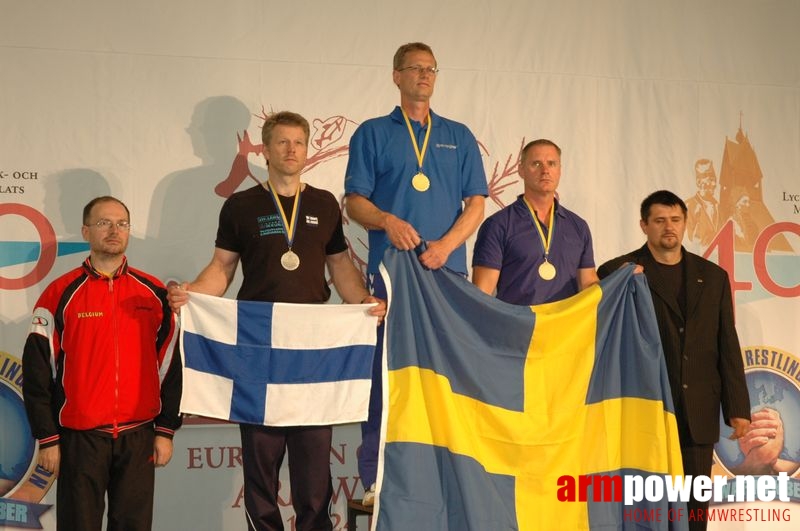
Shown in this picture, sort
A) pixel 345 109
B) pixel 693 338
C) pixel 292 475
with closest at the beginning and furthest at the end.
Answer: pixel 292 475
pixel 693 338
pixel 345 109

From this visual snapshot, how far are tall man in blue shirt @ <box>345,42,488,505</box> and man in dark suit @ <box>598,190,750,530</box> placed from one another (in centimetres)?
A: 85

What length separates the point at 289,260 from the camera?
3.55 meters

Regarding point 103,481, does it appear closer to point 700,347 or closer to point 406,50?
point 406,50

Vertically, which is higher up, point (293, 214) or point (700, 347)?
point (293, 214)

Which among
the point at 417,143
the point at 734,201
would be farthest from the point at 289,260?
the point at 734,201

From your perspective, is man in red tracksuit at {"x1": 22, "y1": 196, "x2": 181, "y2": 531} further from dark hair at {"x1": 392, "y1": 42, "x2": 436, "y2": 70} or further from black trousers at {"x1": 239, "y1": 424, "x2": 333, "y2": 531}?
dark hair at {"x1": 392, "y1": 42, "x2": 436, "y2": 70}

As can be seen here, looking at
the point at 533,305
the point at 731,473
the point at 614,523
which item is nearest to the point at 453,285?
the point at 533,305

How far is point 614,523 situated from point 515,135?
7.35 ft

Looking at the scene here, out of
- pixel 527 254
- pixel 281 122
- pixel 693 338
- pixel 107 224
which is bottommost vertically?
pixel 693 338

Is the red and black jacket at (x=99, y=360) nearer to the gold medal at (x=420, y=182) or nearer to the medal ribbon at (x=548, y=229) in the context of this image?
the gold medal at (x=420, y=182)

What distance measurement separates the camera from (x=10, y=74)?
4.36 metres

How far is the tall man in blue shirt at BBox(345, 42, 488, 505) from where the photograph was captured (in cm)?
372

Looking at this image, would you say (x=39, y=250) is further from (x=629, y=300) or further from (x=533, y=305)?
(x=629, y=300)

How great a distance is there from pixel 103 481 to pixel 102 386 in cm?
39
